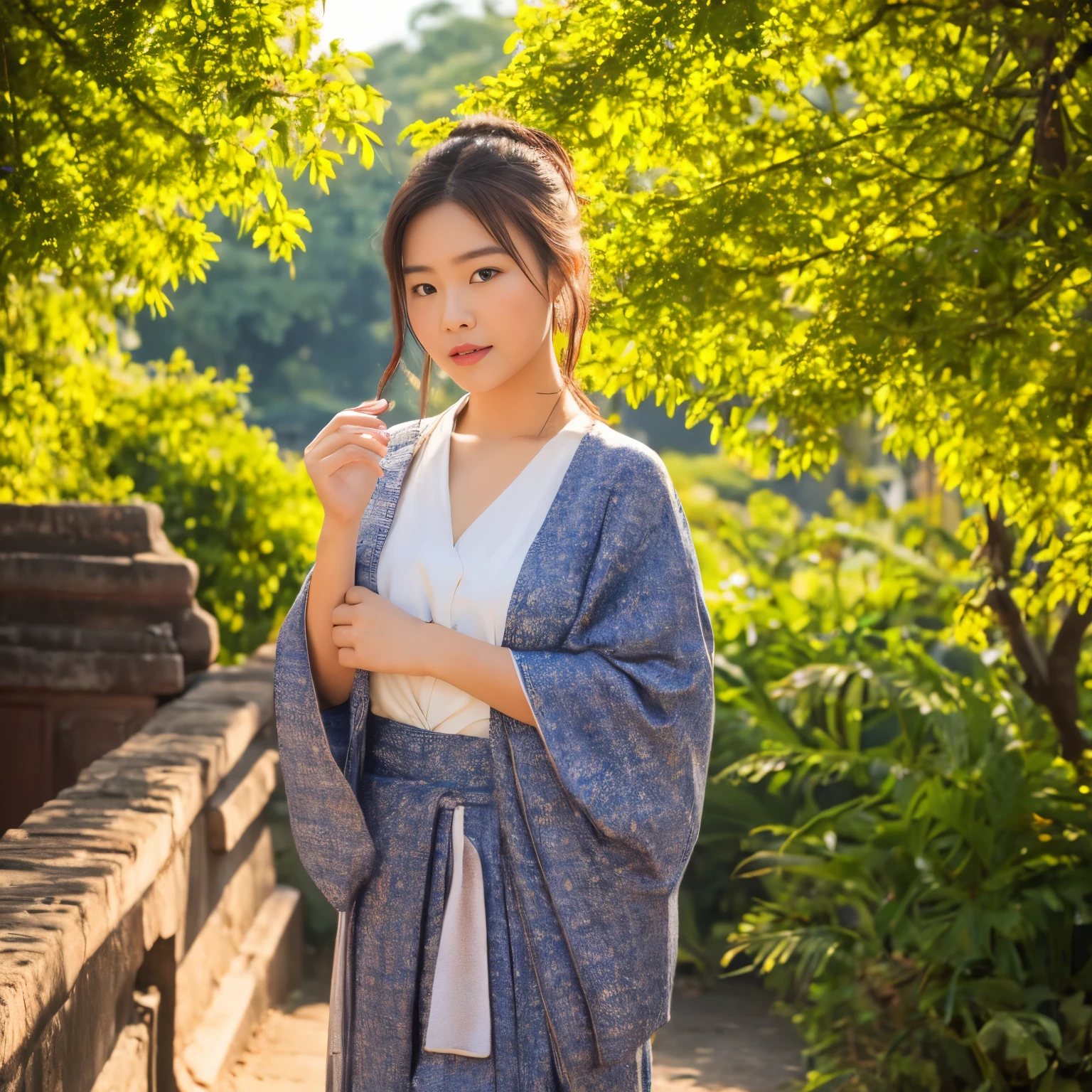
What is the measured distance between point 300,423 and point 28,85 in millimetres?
21555

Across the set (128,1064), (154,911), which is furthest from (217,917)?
(128,1064)

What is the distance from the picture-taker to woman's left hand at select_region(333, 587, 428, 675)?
151 centimetres

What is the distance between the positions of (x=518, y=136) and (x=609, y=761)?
869 mm

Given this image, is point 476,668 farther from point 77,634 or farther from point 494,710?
point 77,634

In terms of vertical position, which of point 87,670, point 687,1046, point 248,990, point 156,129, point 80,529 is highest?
point 156,129

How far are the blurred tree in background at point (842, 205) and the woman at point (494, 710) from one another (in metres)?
0.53

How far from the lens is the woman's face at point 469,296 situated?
160 centimetres

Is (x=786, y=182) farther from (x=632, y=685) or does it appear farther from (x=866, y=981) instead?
(x=866, y=981)

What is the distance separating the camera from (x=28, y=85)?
2090 mm

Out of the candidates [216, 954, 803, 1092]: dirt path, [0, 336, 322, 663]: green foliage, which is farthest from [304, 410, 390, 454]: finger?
[0, 336, 322, 663]: green foliage

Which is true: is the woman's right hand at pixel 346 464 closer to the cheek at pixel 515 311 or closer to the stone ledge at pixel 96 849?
the cheek at pixel 515 311

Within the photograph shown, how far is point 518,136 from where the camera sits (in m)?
1.73

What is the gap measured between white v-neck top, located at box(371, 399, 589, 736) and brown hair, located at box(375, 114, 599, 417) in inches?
8.2

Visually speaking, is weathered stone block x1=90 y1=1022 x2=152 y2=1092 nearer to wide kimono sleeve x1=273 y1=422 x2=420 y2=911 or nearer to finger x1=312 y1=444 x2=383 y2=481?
wide kimono sleeve x1=273 y1=422 x2=420 y2=911
